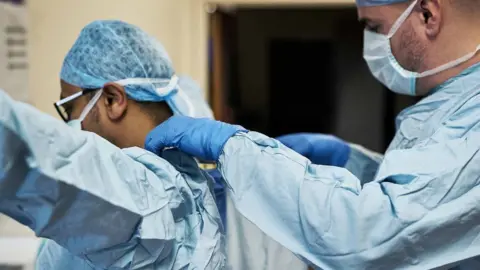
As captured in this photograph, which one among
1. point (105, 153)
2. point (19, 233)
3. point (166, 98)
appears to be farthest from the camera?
point (19, 233)

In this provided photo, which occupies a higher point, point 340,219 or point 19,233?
point 340,219

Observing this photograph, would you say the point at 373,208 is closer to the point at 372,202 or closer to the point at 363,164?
the point at 372,202

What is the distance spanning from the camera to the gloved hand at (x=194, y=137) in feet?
3.18

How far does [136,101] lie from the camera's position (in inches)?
44.6

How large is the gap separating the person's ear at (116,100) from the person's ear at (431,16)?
58 centimetres

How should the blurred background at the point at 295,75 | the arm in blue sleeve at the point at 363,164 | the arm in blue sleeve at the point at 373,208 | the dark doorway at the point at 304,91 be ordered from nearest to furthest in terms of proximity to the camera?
1. the arm in blue sleeve at the point at 373,208
2. the arm in blue sleeve at the point at 363,164
3. the blurred background at the point at 295,75
4. the dark doorway at the point at 304,91

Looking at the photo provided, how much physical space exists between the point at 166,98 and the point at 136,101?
0.07 m

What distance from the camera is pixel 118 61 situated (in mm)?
1132

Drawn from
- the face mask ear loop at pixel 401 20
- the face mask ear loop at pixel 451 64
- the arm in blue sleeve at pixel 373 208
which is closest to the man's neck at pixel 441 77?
the face mask ear loop at pixel 451 64

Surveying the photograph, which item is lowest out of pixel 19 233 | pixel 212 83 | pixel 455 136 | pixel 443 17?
pixel 19 233

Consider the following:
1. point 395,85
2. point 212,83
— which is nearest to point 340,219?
point 395,85

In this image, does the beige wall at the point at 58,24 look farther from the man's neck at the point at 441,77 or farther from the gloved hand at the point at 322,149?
the man's neck at the point at 441,77

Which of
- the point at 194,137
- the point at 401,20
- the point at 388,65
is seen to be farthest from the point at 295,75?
the point at 194,137

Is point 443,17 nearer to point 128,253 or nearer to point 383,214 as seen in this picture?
point 383,214
